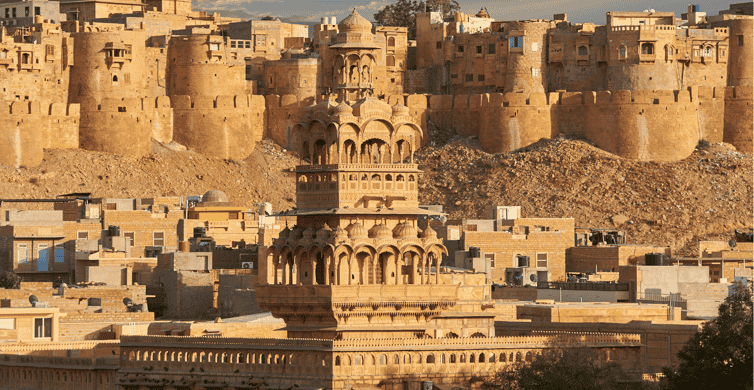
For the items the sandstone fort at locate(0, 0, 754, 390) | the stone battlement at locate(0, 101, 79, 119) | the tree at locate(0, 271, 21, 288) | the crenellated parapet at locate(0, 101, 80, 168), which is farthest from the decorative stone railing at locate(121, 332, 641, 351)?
the stone battlement at locate(0, 101, 79, 119)

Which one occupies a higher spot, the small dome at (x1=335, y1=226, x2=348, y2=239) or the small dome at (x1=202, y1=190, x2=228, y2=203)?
the small dome at (x1=202, y1=190, x2=228, y2=203)

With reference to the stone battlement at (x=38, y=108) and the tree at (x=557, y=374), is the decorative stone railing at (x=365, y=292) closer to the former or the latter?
the tree at (x=557, y=374)

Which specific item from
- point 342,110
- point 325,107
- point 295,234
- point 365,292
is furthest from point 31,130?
point 365,292

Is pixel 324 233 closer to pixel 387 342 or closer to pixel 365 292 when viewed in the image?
pixel 365 292

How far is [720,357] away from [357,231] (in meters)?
6.11

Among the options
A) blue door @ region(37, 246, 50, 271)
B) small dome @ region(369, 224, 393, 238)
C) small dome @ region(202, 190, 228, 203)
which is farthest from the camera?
small dome @ region(202, 190, 228, 203)

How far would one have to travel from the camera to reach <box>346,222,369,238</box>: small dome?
34875 millimetres

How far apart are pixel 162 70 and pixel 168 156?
13.1ft

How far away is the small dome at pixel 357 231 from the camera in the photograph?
34.9 meters

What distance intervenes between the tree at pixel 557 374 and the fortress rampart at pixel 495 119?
49235mm

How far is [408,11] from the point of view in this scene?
344 feet

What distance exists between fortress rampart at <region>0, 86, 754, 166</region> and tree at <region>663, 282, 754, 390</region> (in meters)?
49.3

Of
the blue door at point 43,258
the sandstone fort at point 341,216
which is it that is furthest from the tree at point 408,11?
the blue door at point 43,258

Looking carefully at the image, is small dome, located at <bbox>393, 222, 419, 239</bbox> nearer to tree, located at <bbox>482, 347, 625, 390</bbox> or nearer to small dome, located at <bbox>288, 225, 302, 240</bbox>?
small dome, located at <bbox>288, 225, 302, 240</bbox>
